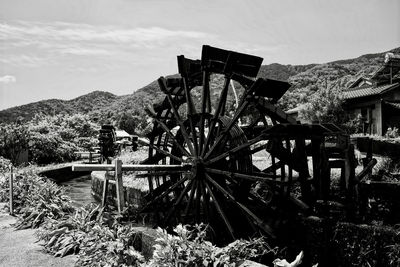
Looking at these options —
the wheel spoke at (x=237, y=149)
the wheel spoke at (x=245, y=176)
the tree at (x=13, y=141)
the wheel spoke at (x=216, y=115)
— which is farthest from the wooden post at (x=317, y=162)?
the tree at (x=13, y=141)

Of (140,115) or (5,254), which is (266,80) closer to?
(5,254)

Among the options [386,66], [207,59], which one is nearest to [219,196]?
[207,59]

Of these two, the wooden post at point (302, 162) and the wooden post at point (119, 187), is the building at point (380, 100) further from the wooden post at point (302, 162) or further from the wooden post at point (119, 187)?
the wooden post at point (119, 187)

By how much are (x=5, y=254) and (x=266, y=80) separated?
5.31 meters

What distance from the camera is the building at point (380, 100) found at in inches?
988

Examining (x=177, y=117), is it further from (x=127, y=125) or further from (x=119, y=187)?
(x=127, y=125)

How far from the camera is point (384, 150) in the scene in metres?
6.20

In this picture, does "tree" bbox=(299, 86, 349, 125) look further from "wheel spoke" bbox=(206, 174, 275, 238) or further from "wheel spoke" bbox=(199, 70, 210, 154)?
"wheel spoke" bbox=(206, 174, 275, 238)

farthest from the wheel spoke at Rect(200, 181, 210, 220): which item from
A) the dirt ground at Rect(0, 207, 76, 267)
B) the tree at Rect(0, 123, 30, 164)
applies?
the tree at Rect(0, 123, 30, 164)

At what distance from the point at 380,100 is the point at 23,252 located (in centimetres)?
2435

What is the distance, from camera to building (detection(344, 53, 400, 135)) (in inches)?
988

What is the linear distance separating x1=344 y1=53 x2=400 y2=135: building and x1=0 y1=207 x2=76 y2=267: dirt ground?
2077 cm

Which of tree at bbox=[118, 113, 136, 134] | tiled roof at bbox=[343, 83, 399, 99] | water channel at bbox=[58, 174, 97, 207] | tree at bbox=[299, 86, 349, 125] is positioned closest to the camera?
water channel at bbox=[58, 174, 97, 207]

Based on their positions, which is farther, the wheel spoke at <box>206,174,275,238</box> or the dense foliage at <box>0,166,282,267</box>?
the wheel spoke at <box>206,174,275,238</box>
